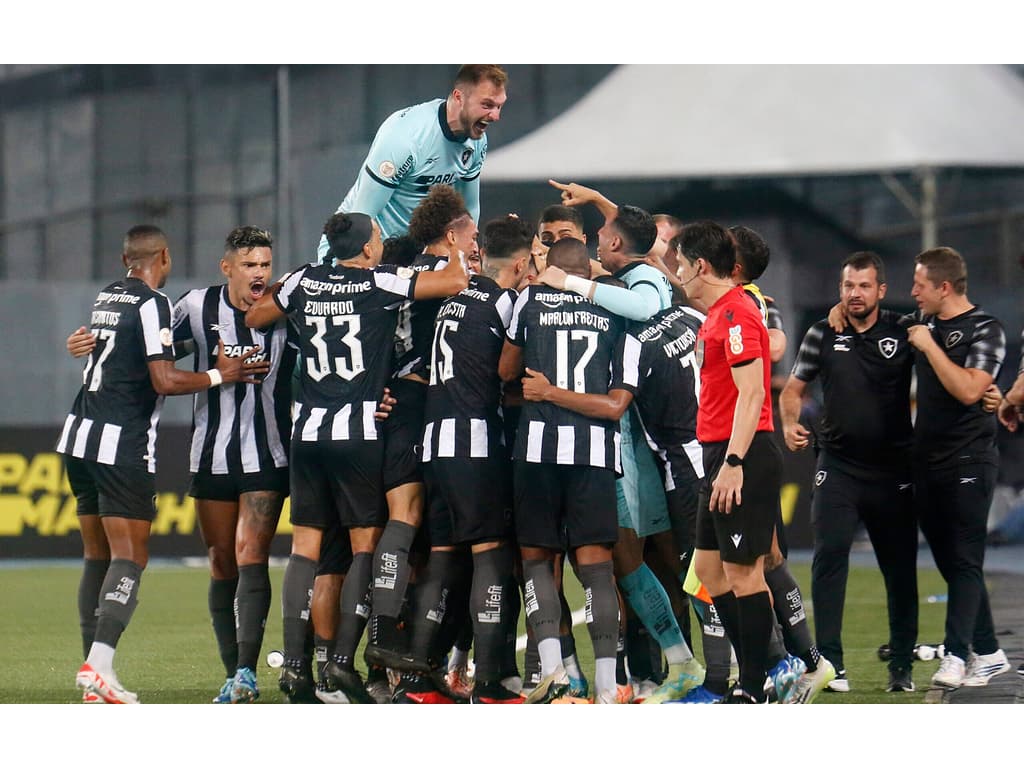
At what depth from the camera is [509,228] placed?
6090 mm

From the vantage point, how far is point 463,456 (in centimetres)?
582

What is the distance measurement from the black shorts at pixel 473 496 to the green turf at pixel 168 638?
4.04 feet

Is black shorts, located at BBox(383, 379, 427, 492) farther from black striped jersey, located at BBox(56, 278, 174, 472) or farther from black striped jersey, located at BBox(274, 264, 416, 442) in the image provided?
black striped jersey, located at BBox(56, 278, 174, 472)

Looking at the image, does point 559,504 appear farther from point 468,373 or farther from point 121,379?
point 121,379

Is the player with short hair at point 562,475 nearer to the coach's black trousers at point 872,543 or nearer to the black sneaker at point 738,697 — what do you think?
the black sneaker at point 738,697

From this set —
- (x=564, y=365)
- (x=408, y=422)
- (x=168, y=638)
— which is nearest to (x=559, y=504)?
(x=564, y=365)

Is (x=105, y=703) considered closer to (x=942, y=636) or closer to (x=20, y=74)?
(x=942, y=636)

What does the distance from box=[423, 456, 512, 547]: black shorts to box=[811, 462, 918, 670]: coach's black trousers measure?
1534mm

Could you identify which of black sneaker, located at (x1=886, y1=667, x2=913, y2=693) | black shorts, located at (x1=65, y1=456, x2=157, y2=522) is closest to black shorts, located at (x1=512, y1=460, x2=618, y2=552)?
black sneaker, located at (x1=886, y1=667, x2=913, y2=693)

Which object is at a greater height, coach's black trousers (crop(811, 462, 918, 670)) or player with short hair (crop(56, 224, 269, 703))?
player with short hair (crop(56, 224, 269, 703))

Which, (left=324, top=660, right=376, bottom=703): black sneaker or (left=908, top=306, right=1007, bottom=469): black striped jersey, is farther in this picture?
(left=908, top=306, right=1007, bottom=469): black striped jersey

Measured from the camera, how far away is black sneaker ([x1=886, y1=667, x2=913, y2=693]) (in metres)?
6.22

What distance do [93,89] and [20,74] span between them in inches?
46.6

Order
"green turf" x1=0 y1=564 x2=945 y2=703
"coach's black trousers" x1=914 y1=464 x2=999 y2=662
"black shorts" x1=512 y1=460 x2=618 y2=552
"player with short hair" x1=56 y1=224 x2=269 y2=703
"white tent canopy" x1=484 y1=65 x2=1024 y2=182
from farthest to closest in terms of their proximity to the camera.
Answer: "white tent canopy" x1=484 y1=65 x2=1024 y2=182 → "green turf" x1=0 y1=564 x2=945 y2=703 → "coach's black trousers" x1=914 y1=464 x2=999 y2=662 → "player with short hair" x1=56 y1=224 x2=269 y2=703 → "black shorts" x1=512 y1=460 x2=618 y2=552
